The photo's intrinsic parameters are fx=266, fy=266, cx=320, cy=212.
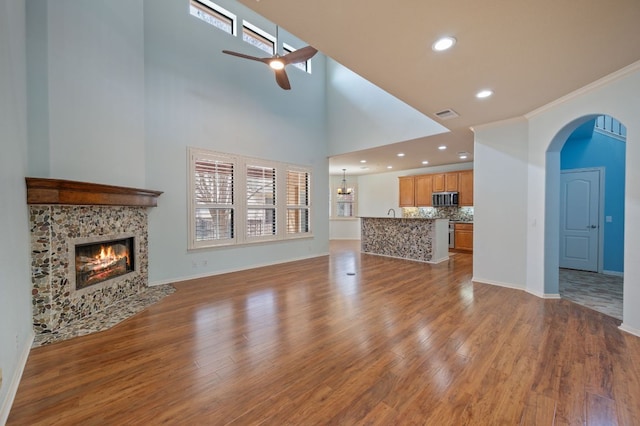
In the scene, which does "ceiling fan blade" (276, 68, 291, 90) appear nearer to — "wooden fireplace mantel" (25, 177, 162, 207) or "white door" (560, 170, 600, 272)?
"wooden fireplace mantel" (25, 177, 162, 207)

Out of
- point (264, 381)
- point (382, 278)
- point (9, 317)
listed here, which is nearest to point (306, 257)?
point (382, 278)

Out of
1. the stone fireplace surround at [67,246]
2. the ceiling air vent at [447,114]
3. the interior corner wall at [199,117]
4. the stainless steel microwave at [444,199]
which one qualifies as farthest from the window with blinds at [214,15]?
the stainless steel microwave at [444,199]

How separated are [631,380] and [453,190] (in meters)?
6.87

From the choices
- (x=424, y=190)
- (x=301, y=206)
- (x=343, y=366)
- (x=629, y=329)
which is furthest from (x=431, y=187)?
(x=343, y=366)

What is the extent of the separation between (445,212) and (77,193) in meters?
9.08

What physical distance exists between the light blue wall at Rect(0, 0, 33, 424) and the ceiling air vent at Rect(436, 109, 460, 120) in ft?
15.0

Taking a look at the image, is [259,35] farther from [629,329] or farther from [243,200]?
[629,329]

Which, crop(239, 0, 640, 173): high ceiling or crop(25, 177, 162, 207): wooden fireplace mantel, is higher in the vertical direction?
crop(239, 0, 640, 173): high ceiling

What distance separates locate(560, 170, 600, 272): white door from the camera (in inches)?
213

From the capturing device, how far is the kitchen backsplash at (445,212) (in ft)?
27.9

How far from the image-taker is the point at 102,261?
348 centimetres

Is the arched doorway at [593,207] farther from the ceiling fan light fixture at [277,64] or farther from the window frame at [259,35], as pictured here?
the window frame at [259,35]

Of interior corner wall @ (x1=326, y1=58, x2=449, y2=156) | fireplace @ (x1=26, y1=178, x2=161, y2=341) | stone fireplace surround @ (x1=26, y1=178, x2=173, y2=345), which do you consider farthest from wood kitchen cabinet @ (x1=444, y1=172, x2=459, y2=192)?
stone fireplace surround @ (x1=26, y1=178, x2=173, y2=345)

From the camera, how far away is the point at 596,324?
115 inches
